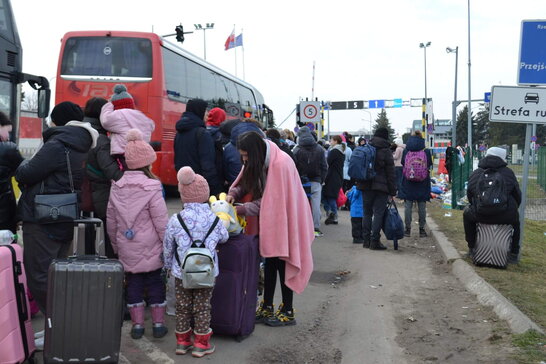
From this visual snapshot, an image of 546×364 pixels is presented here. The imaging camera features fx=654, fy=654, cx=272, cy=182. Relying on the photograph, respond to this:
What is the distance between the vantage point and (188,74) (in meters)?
17.3

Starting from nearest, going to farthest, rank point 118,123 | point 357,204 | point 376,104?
point 118,123, point 357,204, point 376,104

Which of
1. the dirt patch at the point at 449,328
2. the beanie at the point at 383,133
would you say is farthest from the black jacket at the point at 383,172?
the dirt patch at the point at 449,328

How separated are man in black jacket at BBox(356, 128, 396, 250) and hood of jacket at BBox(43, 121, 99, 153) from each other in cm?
579

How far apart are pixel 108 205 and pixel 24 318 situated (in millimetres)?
1227

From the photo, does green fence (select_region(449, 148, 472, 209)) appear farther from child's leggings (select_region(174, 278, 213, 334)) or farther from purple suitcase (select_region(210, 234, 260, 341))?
child's leggings (select_region(174, 278, 213, 334))

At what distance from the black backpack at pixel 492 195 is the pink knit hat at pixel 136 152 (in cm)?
503

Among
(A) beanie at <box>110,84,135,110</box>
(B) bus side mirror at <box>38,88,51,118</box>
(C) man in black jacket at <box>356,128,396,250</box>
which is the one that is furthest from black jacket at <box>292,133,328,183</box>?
(A) beanie at <box>110,84,135,110</box>

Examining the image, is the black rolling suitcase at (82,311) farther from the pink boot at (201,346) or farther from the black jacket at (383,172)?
the black jacket at (383,172)

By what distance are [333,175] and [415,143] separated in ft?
6.69

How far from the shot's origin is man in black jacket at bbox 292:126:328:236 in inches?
448

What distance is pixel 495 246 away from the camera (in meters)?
8.87

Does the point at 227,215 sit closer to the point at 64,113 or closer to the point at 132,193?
the point at 132,193

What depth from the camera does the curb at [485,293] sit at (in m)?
5.81

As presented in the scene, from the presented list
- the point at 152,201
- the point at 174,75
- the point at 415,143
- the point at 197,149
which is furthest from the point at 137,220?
the point at 174,75
